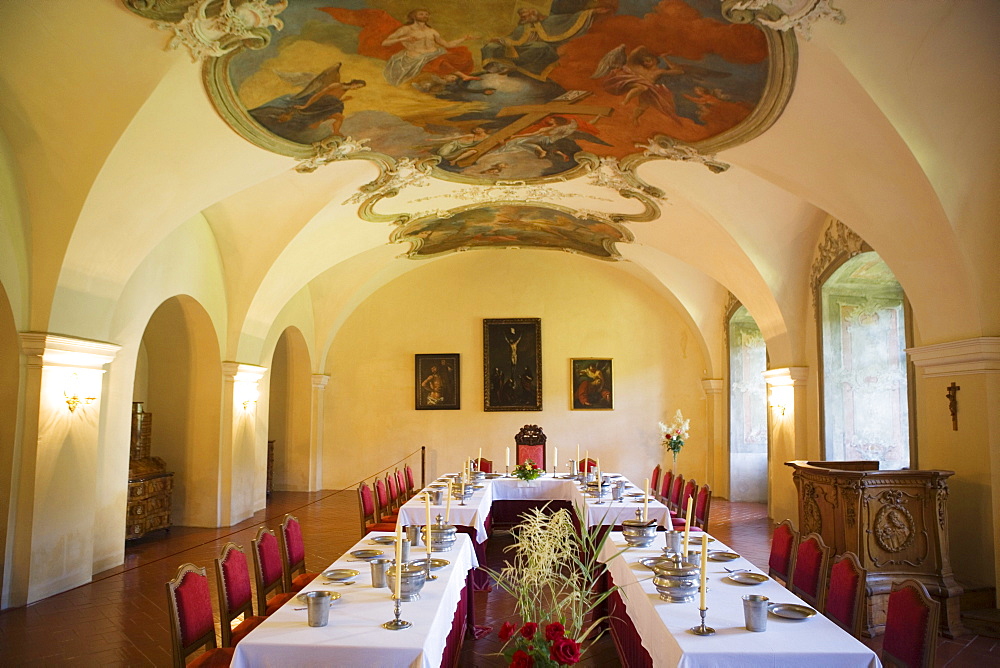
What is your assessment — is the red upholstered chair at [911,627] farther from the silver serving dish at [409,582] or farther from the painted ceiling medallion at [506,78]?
the painted ceiling medallion at [506,78]

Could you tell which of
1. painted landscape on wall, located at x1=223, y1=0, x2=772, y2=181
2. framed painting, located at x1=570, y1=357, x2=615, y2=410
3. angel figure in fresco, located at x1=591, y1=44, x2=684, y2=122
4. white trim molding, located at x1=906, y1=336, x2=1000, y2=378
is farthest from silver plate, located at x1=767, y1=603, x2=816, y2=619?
framed painting, located at x1=570, y1=357, x2=615, y2=410

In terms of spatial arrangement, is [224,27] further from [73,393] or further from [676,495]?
[676,495]

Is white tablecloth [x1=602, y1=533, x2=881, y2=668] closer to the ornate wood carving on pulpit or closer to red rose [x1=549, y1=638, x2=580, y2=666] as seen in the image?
red rose [x1=549, y1=638, x2=580, y2=666]

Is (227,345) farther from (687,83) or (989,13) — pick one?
(989,13)

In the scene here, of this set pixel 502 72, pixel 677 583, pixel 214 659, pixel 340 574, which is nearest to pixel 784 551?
pixel 677 583

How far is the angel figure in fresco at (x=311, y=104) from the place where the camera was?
6.27m

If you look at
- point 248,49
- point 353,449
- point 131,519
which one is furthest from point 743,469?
point 248,49

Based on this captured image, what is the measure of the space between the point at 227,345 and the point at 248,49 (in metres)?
6.20

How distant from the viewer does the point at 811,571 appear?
4500 millimetres

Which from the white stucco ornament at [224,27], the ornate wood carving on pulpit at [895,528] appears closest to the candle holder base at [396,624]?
the white stucco ornament at [224,27]

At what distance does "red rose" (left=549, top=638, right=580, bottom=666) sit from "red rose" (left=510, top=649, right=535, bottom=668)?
83 millimetres

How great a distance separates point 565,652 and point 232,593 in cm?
284

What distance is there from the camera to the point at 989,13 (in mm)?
4797

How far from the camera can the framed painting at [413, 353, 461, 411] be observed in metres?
15.1
